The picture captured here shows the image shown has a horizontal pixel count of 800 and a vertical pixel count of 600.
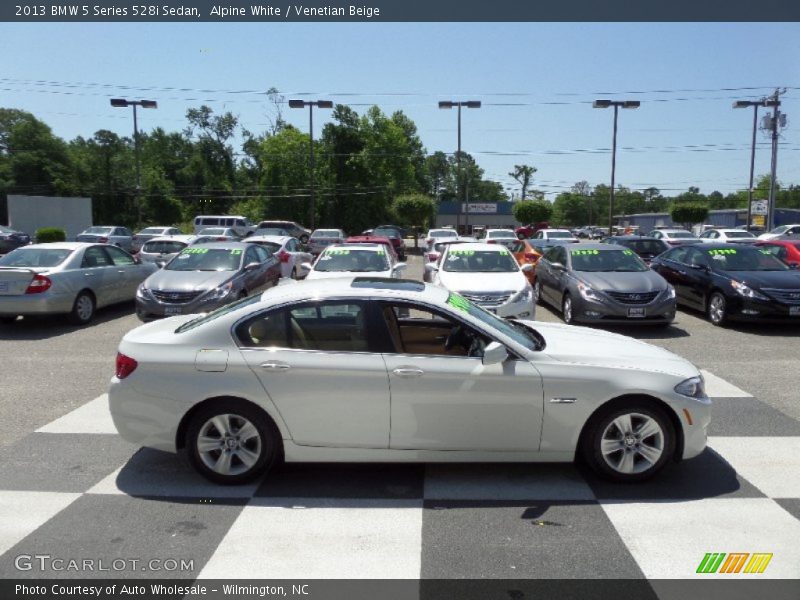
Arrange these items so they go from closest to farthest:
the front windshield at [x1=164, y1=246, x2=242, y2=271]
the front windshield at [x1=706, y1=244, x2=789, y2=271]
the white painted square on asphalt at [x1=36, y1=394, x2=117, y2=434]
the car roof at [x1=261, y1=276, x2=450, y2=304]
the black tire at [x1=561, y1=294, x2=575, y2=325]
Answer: the car roof at [x1=261, y1=276, x2=450, y2=304], the white painted square on asphalt at [x1=36, y1=394, x2=117, y2=434], the black tire at [x1=561, y1=294, x2=575, y2=325], the front windshield at [x1=164, y1=246, x2=242, y2=271], the front windshield at [x1=706, y1=244, x2=789, y2=271]

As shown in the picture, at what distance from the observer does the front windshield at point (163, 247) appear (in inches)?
782

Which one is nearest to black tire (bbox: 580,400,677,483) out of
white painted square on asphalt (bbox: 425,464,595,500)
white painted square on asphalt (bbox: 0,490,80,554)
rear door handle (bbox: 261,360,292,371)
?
white painted square on asphalt (bbox: 425,464,595,500)

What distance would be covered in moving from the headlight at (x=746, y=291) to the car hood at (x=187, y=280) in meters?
8.79

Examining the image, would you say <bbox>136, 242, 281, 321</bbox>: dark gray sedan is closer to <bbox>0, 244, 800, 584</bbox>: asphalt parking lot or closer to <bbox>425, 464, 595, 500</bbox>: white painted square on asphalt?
<bbox>0, 244, 800, 584</bbox>: asphalt parking lot

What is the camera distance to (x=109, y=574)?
3.48 meters

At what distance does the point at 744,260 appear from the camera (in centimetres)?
1211

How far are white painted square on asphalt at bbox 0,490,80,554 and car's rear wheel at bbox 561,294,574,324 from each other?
A: 352 inches

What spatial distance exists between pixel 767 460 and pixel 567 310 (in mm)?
6685

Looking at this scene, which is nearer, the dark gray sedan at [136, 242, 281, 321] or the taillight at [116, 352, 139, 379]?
the taillight at [116, 352, 139, 379]

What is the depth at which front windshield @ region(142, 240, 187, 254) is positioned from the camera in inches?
782

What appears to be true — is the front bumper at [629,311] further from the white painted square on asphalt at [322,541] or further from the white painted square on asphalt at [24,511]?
the white painted square on asphalt at [24,511]

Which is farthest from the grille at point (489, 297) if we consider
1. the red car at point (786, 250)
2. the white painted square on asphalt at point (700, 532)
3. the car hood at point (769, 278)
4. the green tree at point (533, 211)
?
the green tree at point (533, 211)

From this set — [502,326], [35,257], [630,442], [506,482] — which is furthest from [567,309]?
[35,257]

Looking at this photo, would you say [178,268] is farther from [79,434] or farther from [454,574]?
[454,574]
